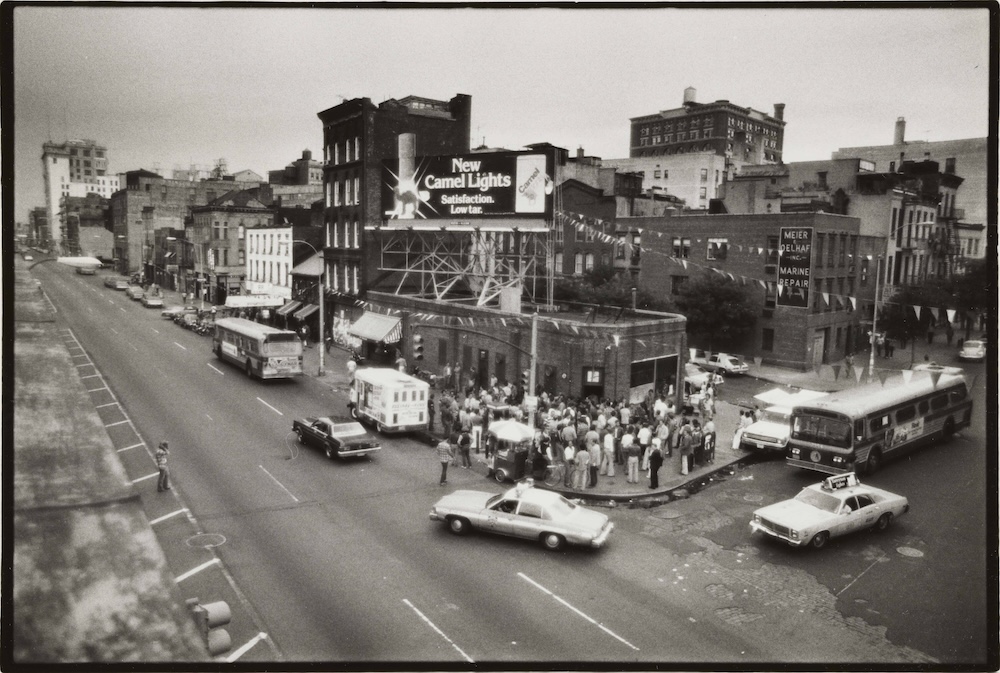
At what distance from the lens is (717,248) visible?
148 feet

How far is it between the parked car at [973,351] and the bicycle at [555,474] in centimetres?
1075

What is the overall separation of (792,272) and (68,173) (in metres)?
37.7

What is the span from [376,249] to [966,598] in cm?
3466

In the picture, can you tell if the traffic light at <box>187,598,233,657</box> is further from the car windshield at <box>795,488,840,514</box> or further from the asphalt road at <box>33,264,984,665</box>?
the car windshield at <box>795,488,840,514</box>

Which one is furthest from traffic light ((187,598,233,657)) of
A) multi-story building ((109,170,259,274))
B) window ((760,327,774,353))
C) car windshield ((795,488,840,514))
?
window ((760,327,774,353))

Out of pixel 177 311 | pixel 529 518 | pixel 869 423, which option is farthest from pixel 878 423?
pixel 177 311

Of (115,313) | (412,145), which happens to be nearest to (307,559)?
(412,145)

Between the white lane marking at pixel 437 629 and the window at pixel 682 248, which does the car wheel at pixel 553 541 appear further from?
the window at pixel 682 248

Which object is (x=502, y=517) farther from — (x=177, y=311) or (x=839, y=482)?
(x=177, y=311)

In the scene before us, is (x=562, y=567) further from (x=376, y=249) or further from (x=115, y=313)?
(x=115, y=313)

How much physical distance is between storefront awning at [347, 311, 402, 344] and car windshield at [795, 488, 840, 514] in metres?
23.6

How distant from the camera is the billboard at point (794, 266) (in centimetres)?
4047

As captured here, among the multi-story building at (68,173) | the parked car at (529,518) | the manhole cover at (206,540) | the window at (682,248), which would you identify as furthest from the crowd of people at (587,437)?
the window at (682,248)

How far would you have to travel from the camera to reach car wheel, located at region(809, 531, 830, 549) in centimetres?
1599
